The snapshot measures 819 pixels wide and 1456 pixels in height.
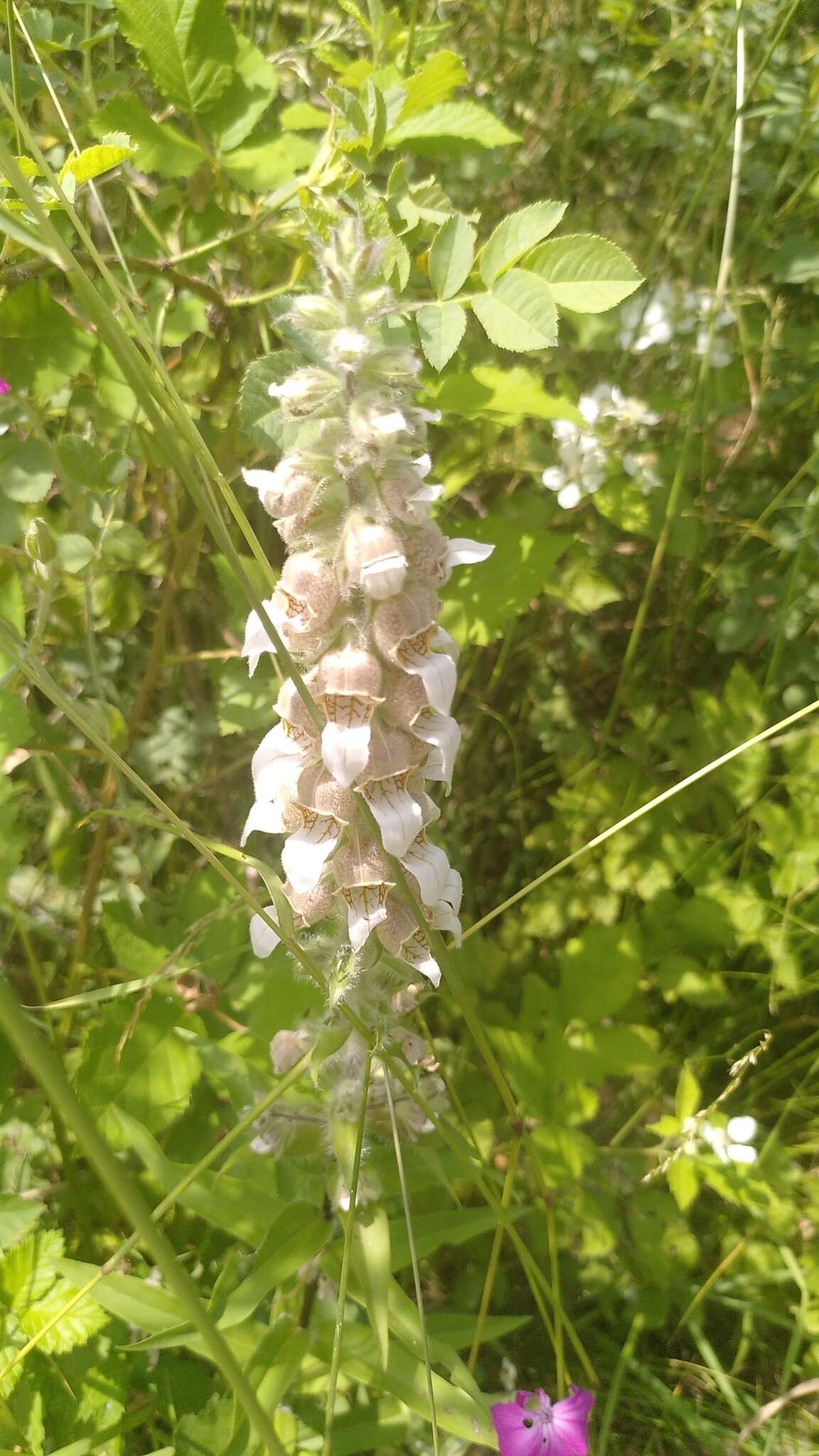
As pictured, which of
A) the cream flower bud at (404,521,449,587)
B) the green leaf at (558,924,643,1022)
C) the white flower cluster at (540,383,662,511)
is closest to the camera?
the cream flower bud at (404,521,449,587)

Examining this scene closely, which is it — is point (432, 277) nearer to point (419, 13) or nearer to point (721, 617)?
point (721, 617)

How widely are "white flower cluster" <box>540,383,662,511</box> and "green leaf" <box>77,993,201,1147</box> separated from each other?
139 cm

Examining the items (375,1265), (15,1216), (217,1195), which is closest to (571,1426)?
(375,1265)

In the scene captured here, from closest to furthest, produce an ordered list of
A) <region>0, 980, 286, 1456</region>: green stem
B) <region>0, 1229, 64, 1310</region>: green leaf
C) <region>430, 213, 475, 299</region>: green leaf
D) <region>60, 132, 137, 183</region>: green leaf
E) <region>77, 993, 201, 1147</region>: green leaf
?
<region>0, 980, 286, 1456</region>: green stem
<region>60, 132, 137, 183</region>: green leaf
<region>430, 213, 475, 299</region>: green leaf
<region>0, 1229, 64, 1310</region>: green leaf
<region>77, 993, 201, 1147</region>: green leaf

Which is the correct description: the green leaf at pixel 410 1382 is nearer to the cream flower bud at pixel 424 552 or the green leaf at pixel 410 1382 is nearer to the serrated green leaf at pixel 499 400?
the cream flower bud at pixel 424 552

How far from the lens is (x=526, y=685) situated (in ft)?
9.07

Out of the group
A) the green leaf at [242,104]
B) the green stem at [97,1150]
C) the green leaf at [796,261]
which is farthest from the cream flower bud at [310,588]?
the green leaf at [796,261]

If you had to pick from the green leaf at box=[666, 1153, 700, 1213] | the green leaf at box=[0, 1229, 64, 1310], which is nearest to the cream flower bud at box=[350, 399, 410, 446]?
the green leaf at box=[0, 1229, 64, 1310]

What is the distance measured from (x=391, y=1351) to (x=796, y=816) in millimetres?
1430

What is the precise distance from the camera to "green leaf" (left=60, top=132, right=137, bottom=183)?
1.27m

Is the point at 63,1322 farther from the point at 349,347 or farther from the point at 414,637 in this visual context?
the point at 349,347

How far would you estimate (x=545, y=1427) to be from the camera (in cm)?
152

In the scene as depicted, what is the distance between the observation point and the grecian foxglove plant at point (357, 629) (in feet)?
3.68

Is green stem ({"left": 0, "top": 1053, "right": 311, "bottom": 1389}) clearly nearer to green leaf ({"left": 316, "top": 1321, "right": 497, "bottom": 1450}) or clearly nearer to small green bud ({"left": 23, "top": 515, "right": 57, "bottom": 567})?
green leaf ({"left": 316, "top": 1321, "right": 497, "bottom": 1450})
